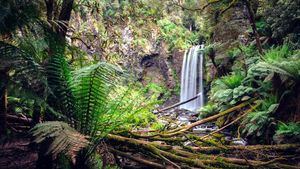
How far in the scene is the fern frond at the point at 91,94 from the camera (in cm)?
237

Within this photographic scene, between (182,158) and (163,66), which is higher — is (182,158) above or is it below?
below

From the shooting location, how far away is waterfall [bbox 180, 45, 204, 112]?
15.9 meters

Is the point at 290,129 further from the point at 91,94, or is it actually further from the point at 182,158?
the point at 91,94

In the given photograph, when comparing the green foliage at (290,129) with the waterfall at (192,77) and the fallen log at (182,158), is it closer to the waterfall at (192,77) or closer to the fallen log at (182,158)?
the fallen log at (182,158)

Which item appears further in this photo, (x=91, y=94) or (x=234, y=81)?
(x=234, y=81)

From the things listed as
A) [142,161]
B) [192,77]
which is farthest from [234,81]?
[192,77]

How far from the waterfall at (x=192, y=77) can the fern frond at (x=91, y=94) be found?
12.8 meters

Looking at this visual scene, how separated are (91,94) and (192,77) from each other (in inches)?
574

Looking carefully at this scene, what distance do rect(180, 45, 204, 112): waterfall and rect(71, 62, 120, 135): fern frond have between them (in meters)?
12.8

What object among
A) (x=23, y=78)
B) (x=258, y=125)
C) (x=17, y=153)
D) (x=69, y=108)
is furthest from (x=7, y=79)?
(x=258, y=125)

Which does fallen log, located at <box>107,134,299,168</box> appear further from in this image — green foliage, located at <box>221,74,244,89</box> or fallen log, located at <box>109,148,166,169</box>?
green foliage, located at <box>221,74,244,89</box>

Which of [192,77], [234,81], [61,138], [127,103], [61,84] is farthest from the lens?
[192,77]

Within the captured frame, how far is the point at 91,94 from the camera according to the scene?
2.45 meters

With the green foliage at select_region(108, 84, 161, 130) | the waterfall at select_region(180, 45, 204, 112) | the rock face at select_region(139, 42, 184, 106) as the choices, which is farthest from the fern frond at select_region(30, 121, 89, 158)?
the rock face at select_region(139, 42, 184, 106)
